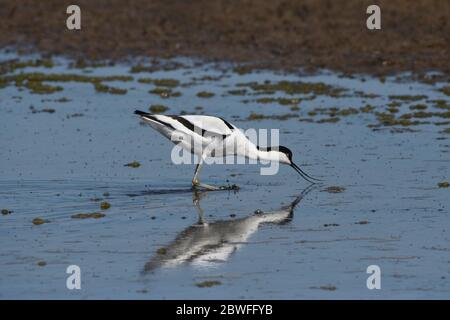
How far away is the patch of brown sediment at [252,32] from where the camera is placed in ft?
84.0

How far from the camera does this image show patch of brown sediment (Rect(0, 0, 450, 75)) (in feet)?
84.0

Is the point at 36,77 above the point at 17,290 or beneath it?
above

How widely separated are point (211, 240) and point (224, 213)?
4.39 feet

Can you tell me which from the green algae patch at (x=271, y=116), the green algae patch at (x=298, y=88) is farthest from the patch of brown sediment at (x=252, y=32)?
the green algae patch at (x=271, y=116)

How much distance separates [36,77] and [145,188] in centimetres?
1072

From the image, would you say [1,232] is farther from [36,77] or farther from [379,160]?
[36,77]

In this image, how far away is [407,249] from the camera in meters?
11.1

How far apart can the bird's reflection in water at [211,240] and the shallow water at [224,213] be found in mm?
21

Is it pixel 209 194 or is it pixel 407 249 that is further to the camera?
pixel 209 194

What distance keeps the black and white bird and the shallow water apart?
1.37ft

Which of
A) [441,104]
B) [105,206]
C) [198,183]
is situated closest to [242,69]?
[441,104]

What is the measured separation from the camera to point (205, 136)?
14383 millimetres

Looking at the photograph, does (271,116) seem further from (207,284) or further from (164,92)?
(207,284)
